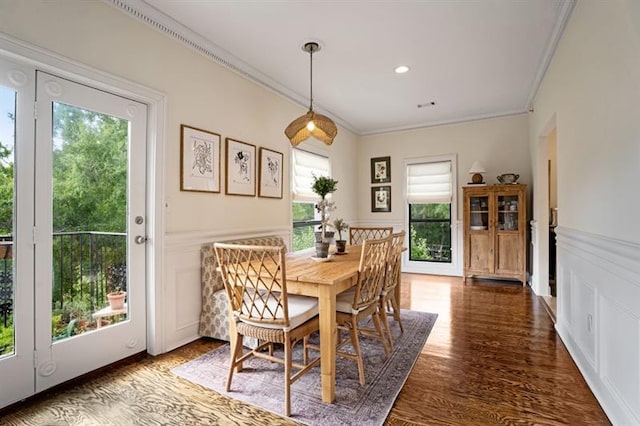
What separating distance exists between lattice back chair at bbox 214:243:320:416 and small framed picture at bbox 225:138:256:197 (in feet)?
4.62

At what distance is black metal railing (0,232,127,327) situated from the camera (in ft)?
6.31

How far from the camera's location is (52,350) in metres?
2.09

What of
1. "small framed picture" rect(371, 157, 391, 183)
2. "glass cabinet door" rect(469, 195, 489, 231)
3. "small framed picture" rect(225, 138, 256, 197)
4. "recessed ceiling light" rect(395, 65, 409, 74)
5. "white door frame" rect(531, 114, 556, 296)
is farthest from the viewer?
"small framed picture" rect(371, 157, 391, 183)

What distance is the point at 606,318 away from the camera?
193cm

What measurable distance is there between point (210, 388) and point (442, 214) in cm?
478

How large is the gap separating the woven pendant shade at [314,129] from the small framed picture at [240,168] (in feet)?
2.53

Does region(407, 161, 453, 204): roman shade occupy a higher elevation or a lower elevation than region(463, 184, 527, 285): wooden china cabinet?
higher

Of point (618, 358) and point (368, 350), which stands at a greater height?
point (618, 358)

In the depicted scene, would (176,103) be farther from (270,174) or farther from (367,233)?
(367,233)

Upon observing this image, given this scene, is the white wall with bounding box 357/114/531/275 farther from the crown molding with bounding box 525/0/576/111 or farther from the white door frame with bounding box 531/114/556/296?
the crown molding with bounding box 525/0/576/111

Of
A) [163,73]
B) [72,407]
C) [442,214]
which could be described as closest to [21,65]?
[163,73]

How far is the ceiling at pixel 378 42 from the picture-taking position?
8.30ft

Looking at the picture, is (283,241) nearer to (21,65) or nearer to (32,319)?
(32,319)

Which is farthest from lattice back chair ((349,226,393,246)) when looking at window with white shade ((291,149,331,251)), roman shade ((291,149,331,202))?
roman shade ((291,149,331,202))
